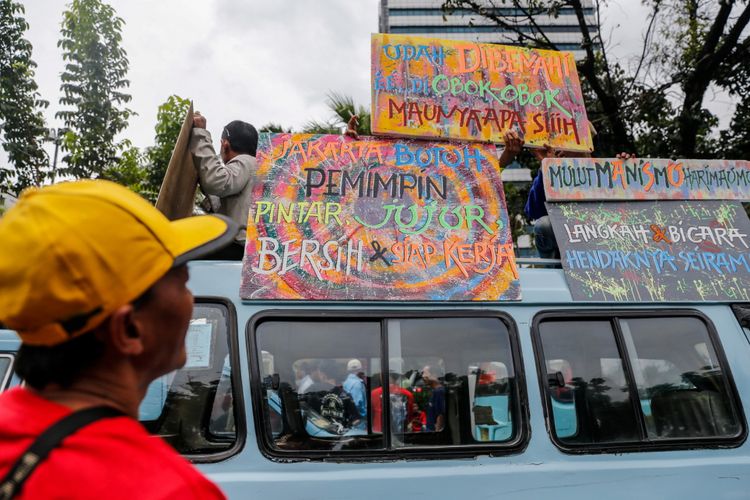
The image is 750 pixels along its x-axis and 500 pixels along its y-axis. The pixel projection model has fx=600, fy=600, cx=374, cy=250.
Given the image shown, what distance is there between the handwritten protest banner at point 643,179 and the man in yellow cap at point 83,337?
2832 mm

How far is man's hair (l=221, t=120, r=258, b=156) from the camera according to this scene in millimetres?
3680

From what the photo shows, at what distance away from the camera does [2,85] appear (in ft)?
27.9

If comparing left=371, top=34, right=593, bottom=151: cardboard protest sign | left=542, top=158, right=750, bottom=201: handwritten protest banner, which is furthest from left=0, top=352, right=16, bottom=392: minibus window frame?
left=542, top=158, right=750, bottom=201: handwritten protest banner

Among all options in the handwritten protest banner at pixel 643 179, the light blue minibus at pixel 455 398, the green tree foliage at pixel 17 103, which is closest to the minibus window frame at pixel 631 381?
the light blue minibus at pixel 455 398

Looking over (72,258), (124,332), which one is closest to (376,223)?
(124,332)

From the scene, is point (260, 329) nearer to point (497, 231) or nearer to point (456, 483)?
point (456, 483)

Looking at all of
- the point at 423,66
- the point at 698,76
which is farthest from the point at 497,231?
the point at 698,76

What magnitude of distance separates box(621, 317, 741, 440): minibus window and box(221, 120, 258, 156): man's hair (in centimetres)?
235

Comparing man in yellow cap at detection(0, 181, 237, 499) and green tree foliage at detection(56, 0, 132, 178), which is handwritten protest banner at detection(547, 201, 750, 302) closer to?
man in yellow cap at detection(0, 181, 237, 499)

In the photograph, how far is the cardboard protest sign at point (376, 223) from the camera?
9.41 ft

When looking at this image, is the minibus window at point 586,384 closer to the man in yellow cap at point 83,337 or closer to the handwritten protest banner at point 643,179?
the handwritten protest banner at point 643,179

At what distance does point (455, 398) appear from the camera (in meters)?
2.79

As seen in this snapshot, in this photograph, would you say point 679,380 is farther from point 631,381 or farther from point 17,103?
point 17,103

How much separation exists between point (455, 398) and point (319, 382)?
637 millimetres
